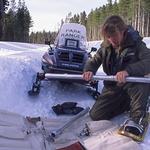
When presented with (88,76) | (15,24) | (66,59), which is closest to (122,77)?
(88,76)

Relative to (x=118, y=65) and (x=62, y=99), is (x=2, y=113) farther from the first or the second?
(x=62, y=99)

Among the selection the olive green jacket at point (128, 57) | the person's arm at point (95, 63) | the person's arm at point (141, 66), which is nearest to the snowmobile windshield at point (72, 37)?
the person's arm at point (95, 63)

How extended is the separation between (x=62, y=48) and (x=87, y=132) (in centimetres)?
414

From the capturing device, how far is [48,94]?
369 inches

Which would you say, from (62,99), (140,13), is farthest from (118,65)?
(140,13)

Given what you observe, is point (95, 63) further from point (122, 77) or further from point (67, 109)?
point (67, 109)

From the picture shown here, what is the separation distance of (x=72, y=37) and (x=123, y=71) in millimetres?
4910

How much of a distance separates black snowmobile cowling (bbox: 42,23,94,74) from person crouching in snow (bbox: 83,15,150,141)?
2.53 m

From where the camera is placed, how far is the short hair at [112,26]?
6.48m

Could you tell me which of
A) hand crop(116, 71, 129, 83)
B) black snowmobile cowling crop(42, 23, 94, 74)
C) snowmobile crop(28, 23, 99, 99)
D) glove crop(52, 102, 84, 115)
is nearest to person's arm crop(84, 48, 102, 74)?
hand crop(116, 71, 129, 83)

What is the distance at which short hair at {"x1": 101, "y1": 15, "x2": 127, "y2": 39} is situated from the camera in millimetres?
6484

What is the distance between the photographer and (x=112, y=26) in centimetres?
648

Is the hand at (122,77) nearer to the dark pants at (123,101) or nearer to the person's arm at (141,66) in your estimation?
the person's arm at (141,66)

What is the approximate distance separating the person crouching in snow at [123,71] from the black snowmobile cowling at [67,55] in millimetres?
2531
